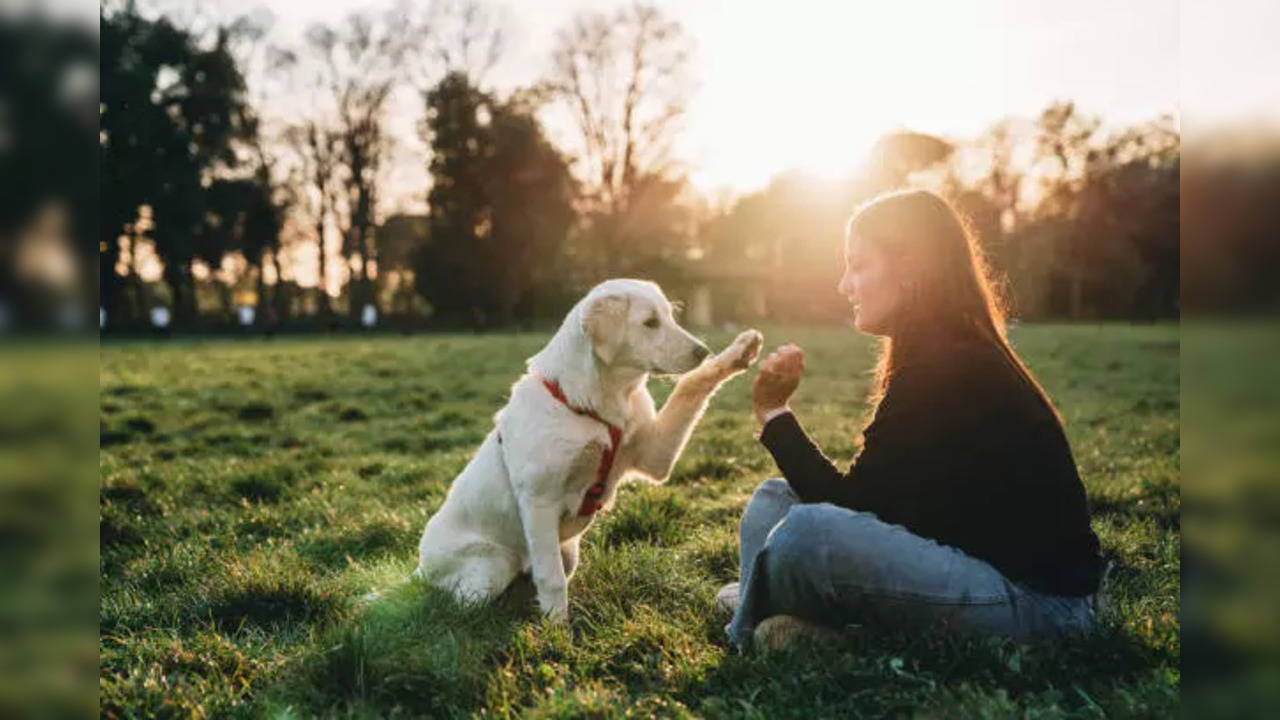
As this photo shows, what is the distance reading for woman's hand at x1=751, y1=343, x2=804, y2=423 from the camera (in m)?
3.60

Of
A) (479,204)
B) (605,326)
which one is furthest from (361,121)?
(605,326)

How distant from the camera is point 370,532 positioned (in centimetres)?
556

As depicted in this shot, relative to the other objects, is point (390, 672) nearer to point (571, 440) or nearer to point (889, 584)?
point (571, 440)

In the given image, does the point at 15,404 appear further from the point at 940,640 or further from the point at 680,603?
the point at 680,603

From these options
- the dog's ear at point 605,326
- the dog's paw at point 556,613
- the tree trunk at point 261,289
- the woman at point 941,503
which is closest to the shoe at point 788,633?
the woman at point 941,503

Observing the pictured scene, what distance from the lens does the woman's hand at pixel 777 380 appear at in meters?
3.60

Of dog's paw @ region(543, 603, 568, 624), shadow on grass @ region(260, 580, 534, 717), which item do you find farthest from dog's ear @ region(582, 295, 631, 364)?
shadow on grass @ region(260, 580, 534, 717)

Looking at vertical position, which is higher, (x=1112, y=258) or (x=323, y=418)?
(x=1112, y=258)

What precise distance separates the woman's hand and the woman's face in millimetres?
328

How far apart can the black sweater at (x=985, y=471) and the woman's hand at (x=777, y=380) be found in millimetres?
495

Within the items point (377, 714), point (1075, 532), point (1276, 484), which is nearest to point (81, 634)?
point (1276, 484)

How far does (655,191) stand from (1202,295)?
48017mm

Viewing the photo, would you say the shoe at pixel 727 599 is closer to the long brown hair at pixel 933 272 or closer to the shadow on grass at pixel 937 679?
the shadow on grass at pixel 937 679

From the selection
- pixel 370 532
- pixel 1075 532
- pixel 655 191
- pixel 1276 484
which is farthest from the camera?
pixel 655 191
